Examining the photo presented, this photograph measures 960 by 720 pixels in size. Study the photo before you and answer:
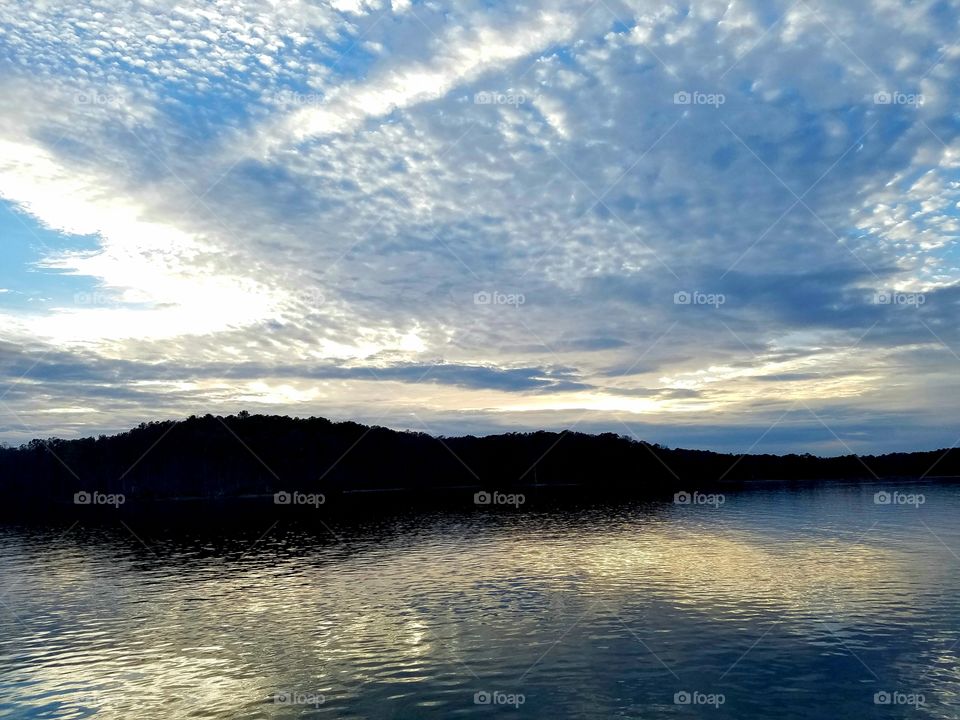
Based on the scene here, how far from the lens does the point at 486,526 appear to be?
137 metres

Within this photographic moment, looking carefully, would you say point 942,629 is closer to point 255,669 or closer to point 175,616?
point 255,669

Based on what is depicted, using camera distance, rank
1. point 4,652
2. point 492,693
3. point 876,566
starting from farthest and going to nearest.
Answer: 1. point 876,566
2. point 4,652
3. point 492,693

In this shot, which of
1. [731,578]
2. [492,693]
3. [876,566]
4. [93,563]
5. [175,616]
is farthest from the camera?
[93,563]

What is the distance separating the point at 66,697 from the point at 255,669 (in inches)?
401

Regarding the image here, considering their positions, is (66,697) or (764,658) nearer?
(66,697)

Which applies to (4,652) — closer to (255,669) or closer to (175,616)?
(175,616)

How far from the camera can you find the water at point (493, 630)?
117 feet

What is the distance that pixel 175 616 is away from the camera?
5812cm

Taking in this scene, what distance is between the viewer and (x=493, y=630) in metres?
49.9

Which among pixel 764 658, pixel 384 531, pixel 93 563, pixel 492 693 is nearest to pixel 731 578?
pixel 764 658

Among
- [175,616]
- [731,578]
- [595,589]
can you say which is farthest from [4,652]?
[731,578]

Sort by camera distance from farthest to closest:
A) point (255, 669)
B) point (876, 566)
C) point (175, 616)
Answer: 1. point (876, 566)
2. point (175, 616)
3. point (255, 669)

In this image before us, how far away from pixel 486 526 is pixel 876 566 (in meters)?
75.9

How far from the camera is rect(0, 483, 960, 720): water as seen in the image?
35.7 m
